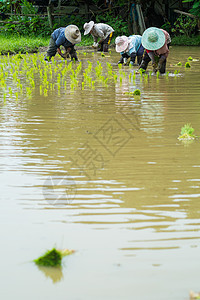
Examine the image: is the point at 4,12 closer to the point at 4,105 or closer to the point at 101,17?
the point at 101,17

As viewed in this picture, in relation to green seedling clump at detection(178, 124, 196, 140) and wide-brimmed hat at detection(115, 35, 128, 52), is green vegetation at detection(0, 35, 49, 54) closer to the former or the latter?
wide-brimmed hat at detection(115, 35, 128, 52)

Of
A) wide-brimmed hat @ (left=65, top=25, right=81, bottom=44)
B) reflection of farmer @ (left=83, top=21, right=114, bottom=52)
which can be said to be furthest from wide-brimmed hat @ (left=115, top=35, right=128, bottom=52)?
reflection of farmer @ (left=83, top=21, right=114, bottom=52)

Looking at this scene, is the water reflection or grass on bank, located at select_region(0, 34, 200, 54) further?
grass on bank, located at select_region(0, 34, 200, 54)

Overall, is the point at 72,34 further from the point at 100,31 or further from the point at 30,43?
the point at 30,43

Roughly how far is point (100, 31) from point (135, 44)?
3.24 metres

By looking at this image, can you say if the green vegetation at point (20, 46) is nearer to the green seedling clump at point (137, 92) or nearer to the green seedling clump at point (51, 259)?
the green seedling clump at point (137, 92)

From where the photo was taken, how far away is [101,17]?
776 inches

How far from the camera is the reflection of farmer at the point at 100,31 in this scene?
13.3 m

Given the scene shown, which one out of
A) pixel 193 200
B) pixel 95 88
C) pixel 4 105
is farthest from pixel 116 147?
pixel 95 88

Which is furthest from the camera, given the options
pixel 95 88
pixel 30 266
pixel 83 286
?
pixel 95 88

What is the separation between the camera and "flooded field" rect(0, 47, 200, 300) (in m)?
2.33

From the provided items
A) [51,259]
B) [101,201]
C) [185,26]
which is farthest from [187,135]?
[185,26]

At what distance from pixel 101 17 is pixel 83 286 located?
1826 centimetres

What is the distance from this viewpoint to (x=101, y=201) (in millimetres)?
3258
